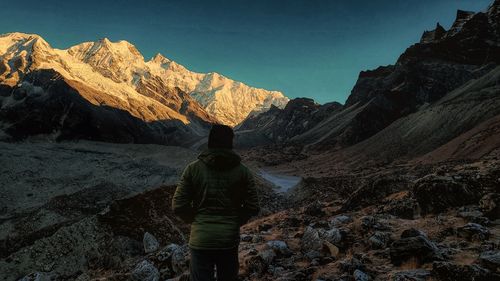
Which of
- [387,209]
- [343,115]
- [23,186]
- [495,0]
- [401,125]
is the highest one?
[495,0]

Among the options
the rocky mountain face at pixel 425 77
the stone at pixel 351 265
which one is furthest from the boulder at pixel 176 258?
the rocky mountain face at pixel 425 77

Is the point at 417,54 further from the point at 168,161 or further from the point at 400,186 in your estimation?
the point at 400,186

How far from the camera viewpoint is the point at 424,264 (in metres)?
6.95

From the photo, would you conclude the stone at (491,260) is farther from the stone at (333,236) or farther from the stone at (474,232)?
the stone at (333,236)

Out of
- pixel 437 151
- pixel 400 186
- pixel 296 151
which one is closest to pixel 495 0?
pixel 296 151

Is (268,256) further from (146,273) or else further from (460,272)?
(460,272)

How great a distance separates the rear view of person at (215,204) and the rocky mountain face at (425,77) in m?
92.5

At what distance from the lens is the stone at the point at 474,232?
7.72 metres

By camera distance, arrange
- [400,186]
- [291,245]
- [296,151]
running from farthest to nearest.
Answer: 1. [296,151]
2. [400,186]
3. [291,245]

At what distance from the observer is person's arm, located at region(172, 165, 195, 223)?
479 centimetres

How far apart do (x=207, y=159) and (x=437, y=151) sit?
57.2 metres

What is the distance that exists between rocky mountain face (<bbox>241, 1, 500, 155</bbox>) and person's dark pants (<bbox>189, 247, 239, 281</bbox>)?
92664 millimetres

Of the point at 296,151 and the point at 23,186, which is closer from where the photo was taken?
the point at 23,186

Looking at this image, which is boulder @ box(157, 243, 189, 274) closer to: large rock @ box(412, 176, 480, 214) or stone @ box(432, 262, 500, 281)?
stone @ box(432, 262, 500, 281)
